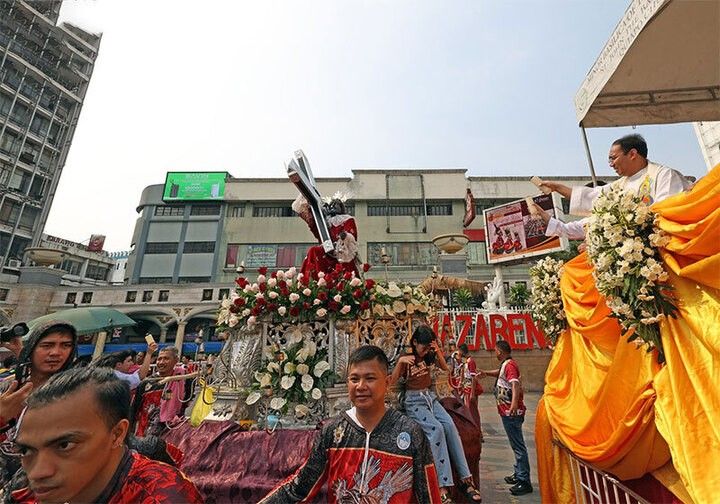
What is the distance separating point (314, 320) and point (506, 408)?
9.97ft

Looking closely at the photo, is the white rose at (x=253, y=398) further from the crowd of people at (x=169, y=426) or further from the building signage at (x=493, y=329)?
the building signage at (x=493, y=329)

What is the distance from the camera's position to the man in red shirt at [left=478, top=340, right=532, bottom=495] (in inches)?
162

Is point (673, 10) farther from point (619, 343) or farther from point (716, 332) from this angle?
point (619, 343)

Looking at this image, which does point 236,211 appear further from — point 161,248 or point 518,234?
point 518,234

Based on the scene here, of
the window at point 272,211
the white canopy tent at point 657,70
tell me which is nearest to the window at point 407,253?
the window at point 272,211

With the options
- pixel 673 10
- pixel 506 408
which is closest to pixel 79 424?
pixel 673 10

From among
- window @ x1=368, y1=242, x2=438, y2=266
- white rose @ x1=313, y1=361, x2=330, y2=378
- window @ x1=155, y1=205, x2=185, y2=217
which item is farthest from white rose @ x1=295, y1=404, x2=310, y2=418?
window @ x1=155, y1=205, x2=185, y2=217

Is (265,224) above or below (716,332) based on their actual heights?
above

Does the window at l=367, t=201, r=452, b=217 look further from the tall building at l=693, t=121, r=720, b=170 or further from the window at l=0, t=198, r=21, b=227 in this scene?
the window at l=0, t=198, r=21, b=227

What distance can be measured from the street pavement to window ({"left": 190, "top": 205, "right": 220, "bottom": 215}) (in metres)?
34.0

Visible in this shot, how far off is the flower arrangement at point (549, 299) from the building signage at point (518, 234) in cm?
1629

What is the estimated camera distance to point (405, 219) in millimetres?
33656

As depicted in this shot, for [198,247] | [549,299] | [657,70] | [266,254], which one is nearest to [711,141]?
[657,70]

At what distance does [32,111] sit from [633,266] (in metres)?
50.5
